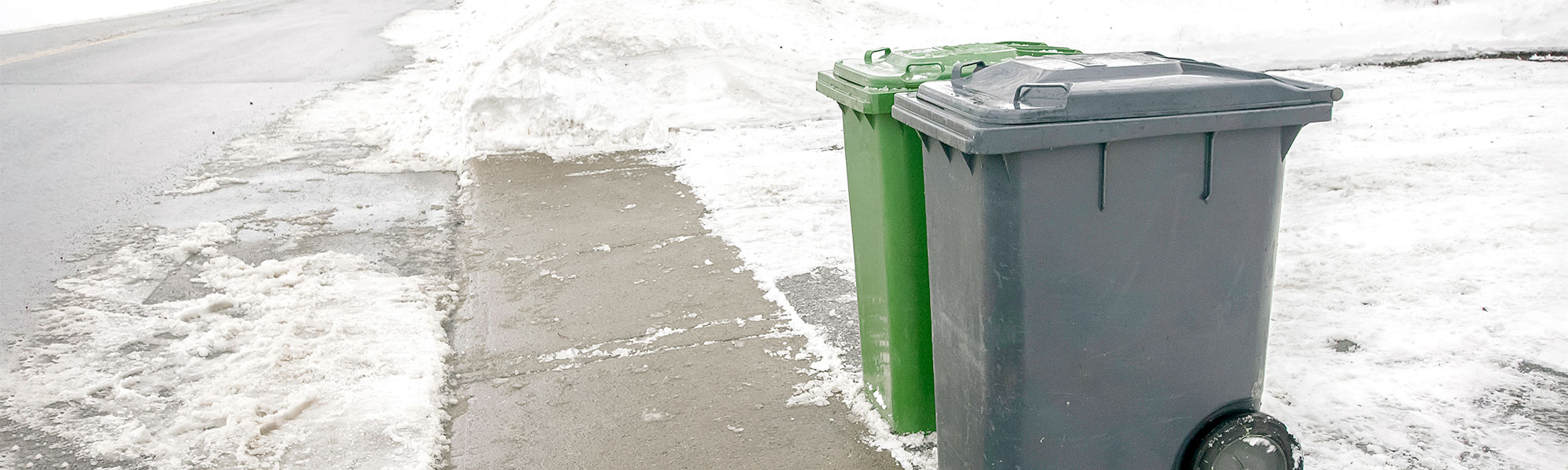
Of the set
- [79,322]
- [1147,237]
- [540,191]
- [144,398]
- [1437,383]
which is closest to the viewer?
[1147,237]

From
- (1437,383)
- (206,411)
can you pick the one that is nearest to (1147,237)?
(1437,383)

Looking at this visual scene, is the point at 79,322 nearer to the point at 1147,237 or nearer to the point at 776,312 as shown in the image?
the point at 776,312

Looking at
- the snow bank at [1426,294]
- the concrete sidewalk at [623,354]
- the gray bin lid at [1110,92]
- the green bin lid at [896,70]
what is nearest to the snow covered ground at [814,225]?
the snow bank at [1426,294]

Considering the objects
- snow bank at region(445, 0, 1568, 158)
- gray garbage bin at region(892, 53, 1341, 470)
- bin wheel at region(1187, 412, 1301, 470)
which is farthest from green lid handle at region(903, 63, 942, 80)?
snow bank at region(445, 0, 1568, 158)

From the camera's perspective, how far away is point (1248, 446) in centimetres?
245

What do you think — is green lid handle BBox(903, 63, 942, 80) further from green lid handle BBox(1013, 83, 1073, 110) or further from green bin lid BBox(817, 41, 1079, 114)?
green lid handle BBox(1013, 83, 1073, 110)

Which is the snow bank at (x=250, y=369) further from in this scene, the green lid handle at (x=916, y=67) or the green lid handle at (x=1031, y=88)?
the green lid handle at (x=1031, y=88)

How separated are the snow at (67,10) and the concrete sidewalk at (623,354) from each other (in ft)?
70.7

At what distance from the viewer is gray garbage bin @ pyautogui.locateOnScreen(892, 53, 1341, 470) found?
6.81 feet

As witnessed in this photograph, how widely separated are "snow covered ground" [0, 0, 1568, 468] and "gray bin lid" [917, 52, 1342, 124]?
119 cm

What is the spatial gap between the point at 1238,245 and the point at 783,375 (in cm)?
174

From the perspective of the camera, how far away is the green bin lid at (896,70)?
8.42 ft

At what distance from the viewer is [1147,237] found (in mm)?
2197

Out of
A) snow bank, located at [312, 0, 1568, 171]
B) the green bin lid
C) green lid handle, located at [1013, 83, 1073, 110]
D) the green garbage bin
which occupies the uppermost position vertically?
green lid handle, located at [1013, 83, 1073, 110]
